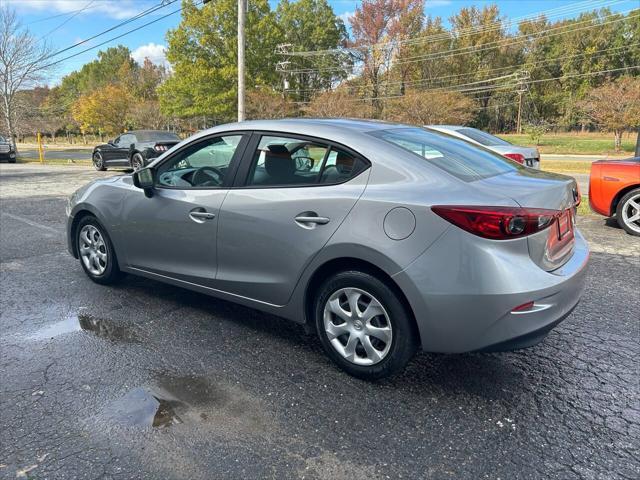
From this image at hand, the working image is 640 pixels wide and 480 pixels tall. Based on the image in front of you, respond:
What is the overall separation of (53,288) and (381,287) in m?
3.55

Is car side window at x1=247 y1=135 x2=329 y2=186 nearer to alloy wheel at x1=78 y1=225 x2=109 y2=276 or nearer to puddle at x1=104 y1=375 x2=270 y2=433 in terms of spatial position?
puddle at x1=104 y1=375 x2=270 y2=433

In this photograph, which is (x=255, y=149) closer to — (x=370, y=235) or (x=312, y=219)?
(x=312, y=219)

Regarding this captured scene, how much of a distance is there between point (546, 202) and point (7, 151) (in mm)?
26816

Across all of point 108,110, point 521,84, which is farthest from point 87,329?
point 521,84

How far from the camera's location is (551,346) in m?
3.48

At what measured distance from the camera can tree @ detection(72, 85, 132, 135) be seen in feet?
173

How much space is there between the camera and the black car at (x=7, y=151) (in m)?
23.4

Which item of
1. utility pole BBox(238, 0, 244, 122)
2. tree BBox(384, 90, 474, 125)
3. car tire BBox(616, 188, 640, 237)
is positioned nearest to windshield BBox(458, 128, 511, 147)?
car tire BBox(616, 188, 640, 237)

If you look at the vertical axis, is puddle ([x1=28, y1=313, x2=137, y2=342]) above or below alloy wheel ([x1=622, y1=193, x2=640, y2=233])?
below

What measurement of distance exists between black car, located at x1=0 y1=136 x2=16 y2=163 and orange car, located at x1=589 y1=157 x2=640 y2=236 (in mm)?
25363

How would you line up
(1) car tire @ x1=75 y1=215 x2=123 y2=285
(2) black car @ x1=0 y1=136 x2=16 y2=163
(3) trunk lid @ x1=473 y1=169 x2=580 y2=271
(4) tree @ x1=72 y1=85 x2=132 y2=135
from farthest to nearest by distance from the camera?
1. (4) tree @ x1=72 y1=85 x2=132 y2=135
2. (2) black car @ x1=0 y1=136 x2=16 y2=163
3. (1) car tire @ x1=75 y1=215 x2=123 y2=285
4. (3) trunk lid @ x1=473 y1=169 x2=580 y2=271

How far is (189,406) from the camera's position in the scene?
108 inches

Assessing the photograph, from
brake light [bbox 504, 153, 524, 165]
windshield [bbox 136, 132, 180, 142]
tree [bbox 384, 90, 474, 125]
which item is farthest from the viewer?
tree [bbox 384, 90, 474, 125]

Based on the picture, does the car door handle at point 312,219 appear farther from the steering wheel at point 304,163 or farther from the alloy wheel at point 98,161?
the alloy wheel at point 98,161
